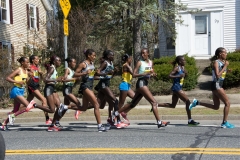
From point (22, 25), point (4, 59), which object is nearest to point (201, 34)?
point (4, 59)

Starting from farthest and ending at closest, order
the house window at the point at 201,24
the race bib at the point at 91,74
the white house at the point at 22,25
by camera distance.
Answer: the white house at the point at 22,25 < the house window at the point at 201,24 < the race bib at the point at 91,74

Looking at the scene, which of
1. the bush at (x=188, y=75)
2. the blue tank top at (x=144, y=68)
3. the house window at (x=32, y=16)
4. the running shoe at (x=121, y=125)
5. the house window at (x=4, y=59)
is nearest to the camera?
the blue tank top at (x=144, y=68)

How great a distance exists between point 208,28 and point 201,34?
476mm

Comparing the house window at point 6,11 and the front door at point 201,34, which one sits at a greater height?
the house window at point 6,11

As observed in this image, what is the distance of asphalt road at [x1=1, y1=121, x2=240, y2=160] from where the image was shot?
22.1ft

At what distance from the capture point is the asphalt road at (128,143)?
22.1 feet

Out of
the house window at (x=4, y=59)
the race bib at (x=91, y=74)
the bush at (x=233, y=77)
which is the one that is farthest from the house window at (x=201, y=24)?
the race bib at (x=91, y=74)

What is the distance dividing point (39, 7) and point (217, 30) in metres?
12.4

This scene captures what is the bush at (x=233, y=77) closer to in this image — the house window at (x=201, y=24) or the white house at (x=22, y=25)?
the house window at (x=201, y=24)

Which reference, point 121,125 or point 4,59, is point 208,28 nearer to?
point 4,59

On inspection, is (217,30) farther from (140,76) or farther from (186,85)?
(140,76)

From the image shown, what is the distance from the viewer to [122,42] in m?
20.6

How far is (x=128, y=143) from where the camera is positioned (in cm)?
780

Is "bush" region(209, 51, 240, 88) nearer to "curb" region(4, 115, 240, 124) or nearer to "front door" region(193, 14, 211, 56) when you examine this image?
Answer: "front door" region(193, 14, 211, 56)
